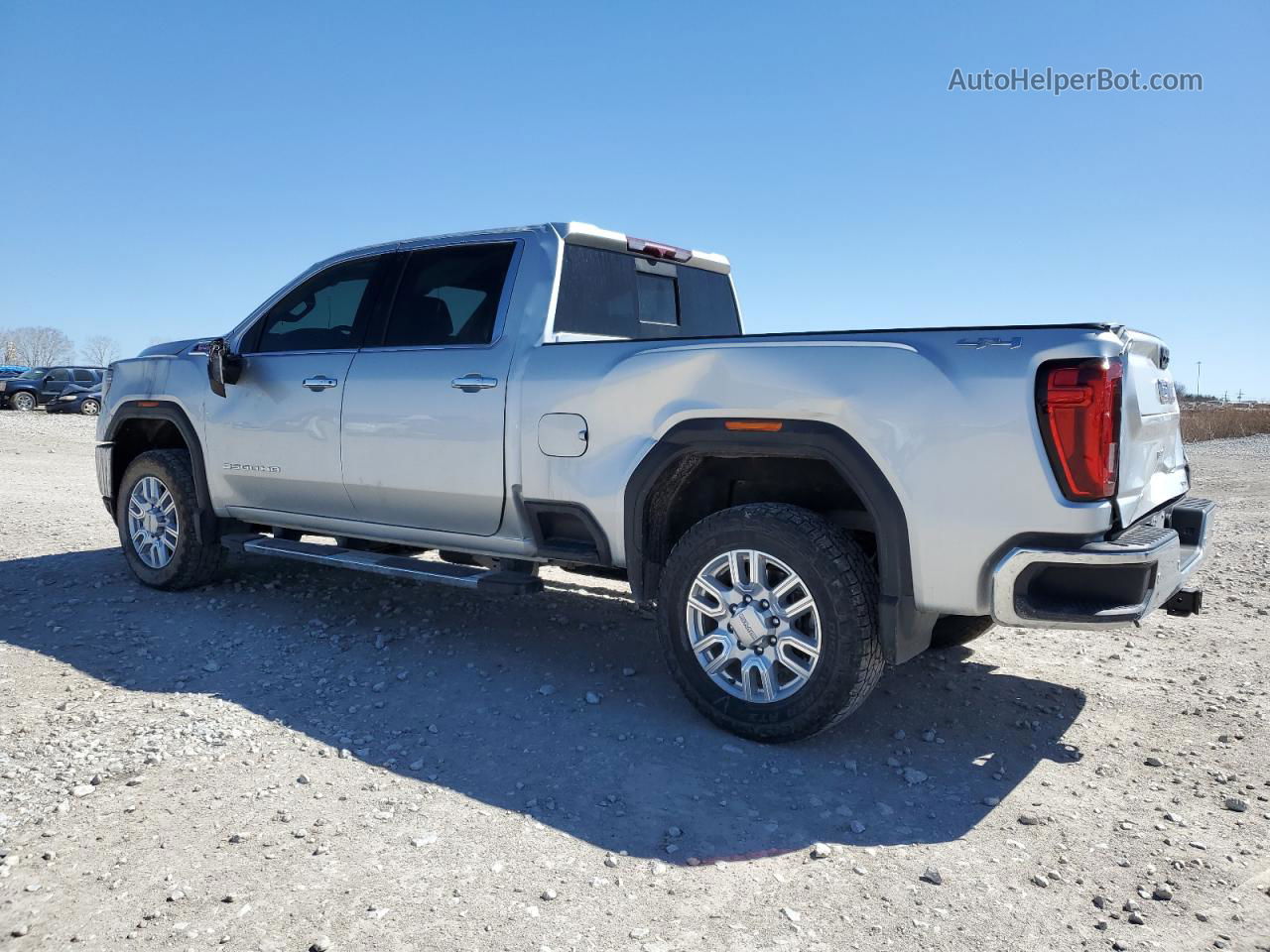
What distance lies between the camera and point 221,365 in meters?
5.61

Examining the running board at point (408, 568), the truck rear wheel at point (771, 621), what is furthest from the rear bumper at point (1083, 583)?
the running board at point (408, 568)

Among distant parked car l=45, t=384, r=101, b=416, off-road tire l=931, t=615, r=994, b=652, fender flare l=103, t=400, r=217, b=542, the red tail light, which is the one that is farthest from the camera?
distant parked car l=45, t=384, r=101, b=416

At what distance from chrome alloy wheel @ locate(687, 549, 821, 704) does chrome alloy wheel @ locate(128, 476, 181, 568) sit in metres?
3.75

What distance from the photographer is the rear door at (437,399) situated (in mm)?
4621

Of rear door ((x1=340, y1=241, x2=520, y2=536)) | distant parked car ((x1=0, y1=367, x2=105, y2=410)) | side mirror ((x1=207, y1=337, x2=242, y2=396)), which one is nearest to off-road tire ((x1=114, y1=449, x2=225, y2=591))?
side mirror ((x1=207, y1=337, x2=242, y2=396))

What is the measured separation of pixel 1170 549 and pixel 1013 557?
2.13ft

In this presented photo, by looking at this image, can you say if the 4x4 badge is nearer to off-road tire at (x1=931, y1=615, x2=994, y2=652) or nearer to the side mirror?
off-road tire at (x1=931, y1=615, x2=994, y2=652)

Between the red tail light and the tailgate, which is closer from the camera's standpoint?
the red tail light

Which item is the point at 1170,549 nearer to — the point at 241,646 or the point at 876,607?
the point at 876,607

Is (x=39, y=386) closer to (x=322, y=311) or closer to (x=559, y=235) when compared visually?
(x=322, y=311)

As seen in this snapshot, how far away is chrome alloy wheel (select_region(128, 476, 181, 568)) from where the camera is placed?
6156 mm

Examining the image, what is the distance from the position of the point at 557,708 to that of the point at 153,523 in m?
3.37

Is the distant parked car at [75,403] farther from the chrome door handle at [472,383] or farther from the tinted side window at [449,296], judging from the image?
the chrome door handle at [472,383]

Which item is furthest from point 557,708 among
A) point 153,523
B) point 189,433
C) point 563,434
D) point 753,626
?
point 153,523
